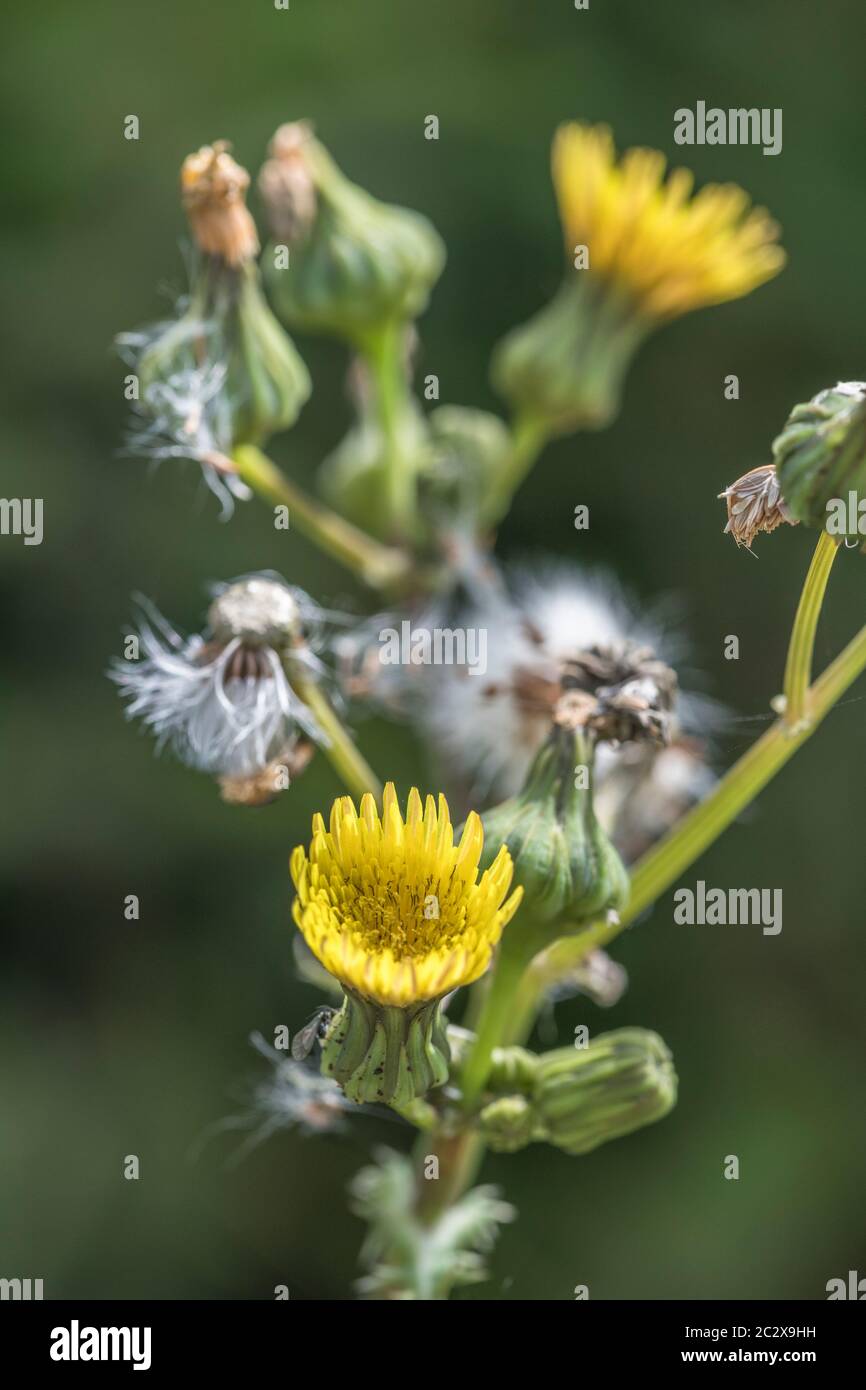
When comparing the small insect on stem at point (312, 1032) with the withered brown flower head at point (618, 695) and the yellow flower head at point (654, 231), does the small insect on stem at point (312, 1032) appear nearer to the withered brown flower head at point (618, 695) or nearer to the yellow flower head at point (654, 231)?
the withered brown flower head at point (618, 695)

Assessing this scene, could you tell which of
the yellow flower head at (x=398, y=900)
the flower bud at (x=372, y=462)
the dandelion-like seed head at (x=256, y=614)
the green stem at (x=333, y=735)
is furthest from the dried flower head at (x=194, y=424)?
the yellow flower head at (x=398, y=900)

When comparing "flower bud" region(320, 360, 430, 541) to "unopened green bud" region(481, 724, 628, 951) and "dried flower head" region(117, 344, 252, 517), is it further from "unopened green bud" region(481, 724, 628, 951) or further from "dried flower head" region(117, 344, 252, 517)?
"unopened green bud" region(481, 724, 628, 951)

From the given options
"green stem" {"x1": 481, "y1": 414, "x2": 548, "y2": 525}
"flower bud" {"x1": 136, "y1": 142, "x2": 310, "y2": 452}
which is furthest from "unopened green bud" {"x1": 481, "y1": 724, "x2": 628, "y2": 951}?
"green stem" {"x1": 481, "y1": 414, "x2": 548, "y2": 525}

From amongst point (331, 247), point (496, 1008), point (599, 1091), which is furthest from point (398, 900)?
point (331, 247)

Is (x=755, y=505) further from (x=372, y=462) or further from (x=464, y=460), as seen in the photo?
(x=372, y=462)

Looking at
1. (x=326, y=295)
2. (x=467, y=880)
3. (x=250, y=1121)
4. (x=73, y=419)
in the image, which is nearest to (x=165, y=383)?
(x=326, y=295)

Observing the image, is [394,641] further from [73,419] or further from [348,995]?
[73,419]
